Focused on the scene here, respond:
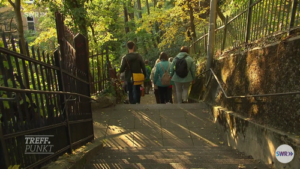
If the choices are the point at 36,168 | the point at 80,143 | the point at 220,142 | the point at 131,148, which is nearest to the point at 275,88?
the point at 220,142

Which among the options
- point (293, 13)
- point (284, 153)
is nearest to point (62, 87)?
point (284, 153)

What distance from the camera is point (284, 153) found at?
2.55m

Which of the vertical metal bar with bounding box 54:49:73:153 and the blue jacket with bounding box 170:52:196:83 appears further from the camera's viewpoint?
the blue jacket with bounding box 170:52:196:83

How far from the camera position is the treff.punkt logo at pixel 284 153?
246 cm

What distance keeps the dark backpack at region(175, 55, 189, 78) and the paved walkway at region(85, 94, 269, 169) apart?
2.96 ft

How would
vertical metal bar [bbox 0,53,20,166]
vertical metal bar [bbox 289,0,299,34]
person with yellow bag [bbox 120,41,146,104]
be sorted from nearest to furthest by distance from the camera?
vertical metal bar [bbox 0,53,20,166], vertical metal bar [bbox 289,0,299,34], person with yellow bag [bbox 120,41,146,104]

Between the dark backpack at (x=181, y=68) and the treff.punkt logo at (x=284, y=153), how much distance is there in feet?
12.8

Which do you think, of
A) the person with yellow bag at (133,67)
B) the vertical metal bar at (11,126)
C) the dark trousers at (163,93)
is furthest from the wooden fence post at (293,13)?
the dark trousers at (163,93)

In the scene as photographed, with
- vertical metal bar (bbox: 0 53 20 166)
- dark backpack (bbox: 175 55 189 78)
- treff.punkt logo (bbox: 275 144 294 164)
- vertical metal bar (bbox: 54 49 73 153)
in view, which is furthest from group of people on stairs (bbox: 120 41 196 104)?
vertical metal bar (bbox: 0 53 20 166)

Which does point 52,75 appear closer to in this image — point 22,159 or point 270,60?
point 22,159

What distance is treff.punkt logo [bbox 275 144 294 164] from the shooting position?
2.46 m

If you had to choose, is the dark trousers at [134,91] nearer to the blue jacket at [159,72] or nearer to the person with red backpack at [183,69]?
the blue jacket at [159,72]

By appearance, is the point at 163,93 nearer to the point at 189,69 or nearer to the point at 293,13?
the point at 189,69

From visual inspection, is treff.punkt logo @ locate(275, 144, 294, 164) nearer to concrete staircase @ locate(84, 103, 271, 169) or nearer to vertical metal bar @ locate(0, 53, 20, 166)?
concrete staircase @ locate(84, 103, 271, 169)
